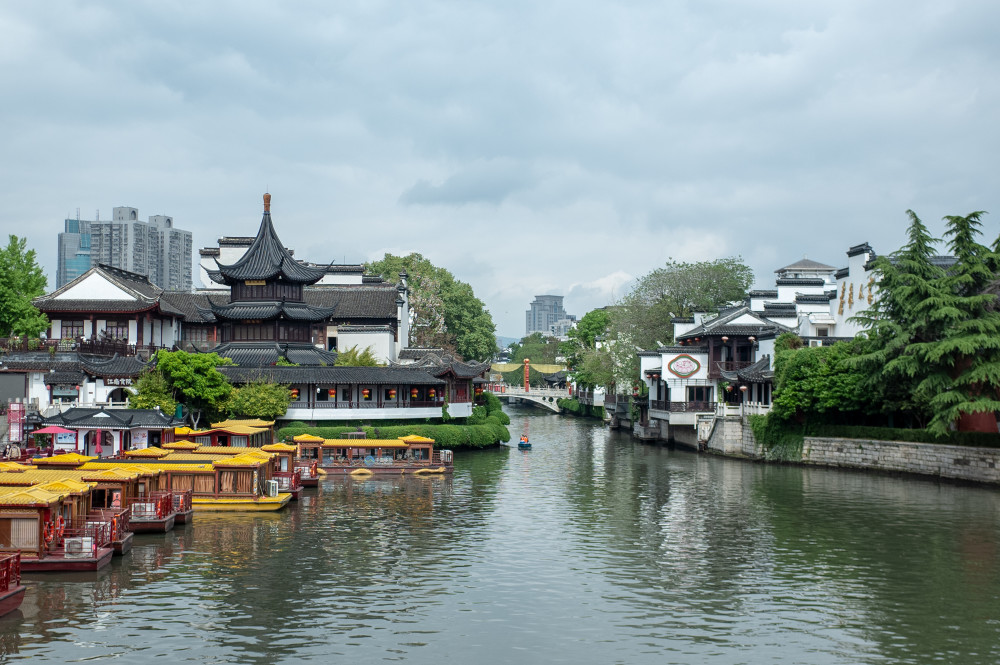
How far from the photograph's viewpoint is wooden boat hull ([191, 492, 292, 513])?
43.7 meters

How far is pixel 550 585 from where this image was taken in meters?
30.3

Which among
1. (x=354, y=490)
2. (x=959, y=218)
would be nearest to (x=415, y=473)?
(x=354, y=490)

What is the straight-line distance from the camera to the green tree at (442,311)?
126m

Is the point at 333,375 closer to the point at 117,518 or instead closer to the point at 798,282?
the point at 117,518

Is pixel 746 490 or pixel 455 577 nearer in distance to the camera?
pixel 455 577

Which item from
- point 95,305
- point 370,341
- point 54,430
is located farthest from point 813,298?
point 95,305

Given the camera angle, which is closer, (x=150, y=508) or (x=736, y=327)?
(x=150, y=508)

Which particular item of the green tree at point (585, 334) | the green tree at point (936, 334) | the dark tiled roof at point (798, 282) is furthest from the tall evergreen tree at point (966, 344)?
the green tree at point (585, 334)

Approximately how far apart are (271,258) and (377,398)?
18.5 m

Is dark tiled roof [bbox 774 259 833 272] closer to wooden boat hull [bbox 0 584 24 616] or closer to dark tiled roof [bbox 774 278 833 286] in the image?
dark tiled roof [bbox 774 278 833 286]

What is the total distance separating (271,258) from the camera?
84.8 metres

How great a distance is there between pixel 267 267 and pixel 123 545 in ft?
173

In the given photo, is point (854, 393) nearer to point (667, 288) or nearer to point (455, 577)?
point (455, 577)

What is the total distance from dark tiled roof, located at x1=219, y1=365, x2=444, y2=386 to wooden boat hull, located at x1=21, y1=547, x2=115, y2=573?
4197 cm
